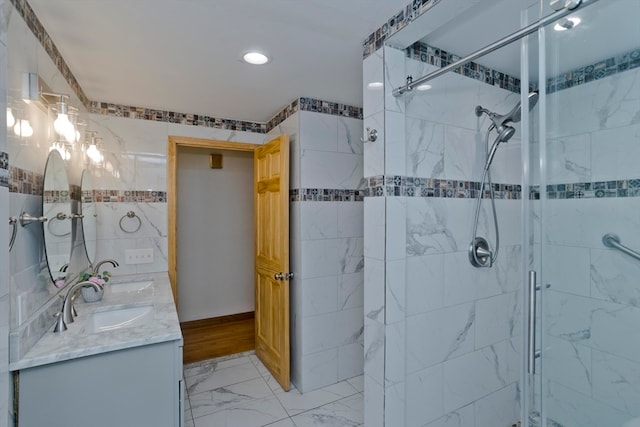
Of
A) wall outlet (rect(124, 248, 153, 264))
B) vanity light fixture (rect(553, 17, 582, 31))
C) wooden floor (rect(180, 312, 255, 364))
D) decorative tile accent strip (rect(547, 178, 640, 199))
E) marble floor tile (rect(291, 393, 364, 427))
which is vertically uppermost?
vanity light fixture (rect(553, 17, 582, 31))

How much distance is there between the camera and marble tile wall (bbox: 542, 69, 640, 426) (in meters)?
1.18

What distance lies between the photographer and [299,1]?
132 cm

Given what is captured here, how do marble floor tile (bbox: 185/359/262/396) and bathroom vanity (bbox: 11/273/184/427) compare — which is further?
marble floor tile (bbox: 185/359/262/396)

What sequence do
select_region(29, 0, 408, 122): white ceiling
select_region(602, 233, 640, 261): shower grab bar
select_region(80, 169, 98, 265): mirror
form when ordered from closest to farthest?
select_region(602, 233, 640, 261): shower grab bar
select_region(29, 0, 408, 122): white ceiling
select_region(80, 169, 98, 265): mirror

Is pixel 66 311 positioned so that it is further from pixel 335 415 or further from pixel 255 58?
pixel 335 415

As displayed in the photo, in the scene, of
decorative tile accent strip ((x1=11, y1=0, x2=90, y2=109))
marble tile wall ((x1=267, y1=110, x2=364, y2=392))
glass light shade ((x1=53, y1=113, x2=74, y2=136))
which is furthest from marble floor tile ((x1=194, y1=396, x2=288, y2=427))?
decorative tile accent strip ((x1=11, y1=0, x2=90, y2=109))

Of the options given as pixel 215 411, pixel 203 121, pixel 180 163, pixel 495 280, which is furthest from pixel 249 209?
pixel 495 280

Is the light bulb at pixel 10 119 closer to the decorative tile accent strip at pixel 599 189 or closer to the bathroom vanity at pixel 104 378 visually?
the bathroom vanity at pixel 104 378

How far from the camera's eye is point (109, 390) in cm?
131

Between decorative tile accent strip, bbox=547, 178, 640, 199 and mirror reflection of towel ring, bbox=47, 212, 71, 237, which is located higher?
decorative tile accent strip, bbox=547, 178, 640, 199

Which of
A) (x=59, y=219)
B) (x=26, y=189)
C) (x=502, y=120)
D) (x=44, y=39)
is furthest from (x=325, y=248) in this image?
(x=44, y=39)

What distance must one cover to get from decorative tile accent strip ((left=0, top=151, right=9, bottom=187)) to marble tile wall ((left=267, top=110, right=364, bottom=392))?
1640 millimetres

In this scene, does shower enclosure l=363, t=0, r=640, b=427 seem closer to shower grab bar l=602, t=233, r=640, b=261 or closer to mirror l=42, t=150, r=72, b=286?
shower grab bar l=602, t=233, r=640, b=261

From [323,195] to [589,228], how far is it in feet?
5.42
